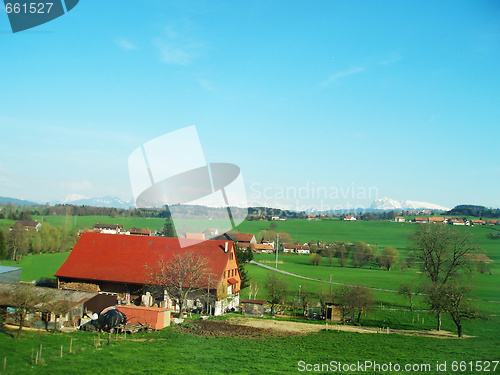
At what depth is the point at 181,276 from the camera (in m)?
25.3

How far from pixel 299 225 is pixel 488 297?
224 feet

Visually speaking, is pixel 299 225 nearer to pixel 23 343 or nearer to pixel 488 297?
pixel 488 297

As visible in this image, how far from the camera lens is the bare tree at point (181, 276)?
82.0ft

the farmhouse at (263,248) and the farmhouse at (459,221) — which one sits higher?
the farmhouse at (459,221)

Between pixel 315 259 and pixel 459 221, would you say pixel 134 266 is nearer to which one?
pixel 315 259

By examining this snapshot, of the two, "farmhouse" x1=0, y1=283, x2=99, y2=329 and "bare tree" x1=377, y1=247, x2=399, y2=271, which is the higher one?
"farmhouse" x1=0, y1=283, x2=99, y2=329

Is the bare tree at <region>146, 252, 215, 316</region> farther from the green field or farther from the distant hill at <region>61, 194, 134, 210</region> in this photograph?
the distant hill at <region>61, 194, 134, 210</region>

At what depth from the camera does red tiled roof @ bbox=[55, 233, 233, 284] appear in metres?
28.0

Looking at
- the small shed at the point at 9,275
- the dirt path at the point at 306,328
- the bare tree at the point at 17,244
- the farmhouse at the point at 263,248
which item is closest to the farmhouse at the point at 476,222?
the farmhouse at the point at 263,248

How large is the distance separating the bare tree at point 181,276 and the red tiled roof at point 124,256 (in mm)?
901

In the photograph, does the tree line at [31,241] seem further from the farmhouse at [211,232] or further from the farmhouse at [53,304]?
the farmhouse at [53,304]

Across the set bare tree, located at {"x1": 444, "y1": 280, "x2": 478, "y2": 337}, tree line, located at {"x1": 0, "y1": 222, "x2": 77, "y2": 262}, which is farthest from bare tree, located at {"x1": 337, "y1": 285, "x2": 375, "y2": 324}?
tree line, located at {"x1": 0, "y1": 222, "x2": 77, "y2": 262}

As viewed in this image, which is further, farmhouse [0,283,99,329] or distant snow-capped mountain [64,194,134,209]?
distant snow-capped mountain [64,194,134,209]

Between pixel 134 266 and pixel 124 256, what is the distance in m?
1.79
